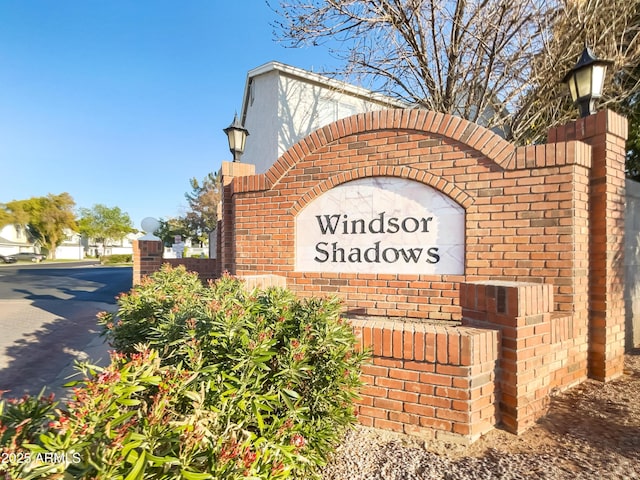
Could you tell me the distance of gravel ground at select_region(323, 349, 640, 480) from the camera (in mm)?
2213

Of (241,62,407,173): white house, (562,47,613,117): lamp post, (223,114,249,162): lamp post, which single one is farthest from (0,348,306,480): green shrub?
(241,62,407,173): white house

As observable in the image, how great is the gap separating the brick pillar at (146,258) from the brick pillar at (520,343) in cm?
719

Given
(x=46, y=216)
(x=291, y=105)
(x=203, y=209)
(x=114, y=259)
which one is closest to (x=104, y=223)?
(x=46, y=216)

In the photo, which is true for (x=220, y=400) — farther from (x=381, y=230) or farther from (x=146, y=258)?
(x=146, y=258)

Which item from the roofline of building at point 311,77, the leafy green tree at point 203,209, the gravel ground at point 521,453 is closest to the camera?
the gravel ground at point 521,453

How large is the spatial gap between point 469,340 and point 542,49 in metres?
7.04

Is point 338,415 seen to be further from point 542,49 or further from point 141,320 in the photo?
point 542,49

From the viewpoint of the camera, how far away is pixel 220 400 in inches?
69.7

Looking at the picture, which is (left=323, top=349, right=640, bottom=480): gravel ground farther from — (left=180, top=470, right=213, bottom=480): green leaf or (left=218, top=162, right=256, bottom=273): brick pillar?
(left=218, top=162, right=256, bottom=273): brick pillar

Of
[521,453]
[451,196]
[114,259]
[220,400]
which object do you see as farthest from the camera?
[114,259]

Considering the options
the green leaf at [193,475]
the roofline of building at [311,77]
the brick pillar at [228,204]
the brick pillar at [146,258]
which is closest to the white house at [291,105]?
the roofline of building at [311,77]

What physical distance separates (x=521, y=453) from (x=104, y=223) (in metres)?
75.5

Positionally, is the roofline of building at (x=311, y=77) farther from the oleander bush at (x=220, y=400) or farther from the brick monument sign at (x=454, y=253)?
the oleander bush at (x=220, y=400)

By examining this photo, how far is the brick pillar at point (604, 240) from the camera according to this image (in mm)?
3768
